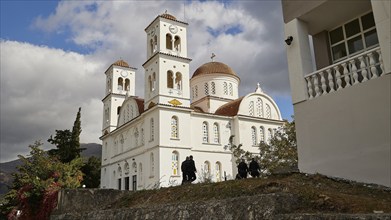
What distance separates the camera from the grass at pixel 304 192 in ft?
16.0

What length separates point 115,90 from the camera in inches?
1969

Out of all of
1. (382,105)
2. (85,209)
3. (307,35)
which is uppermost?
(307,35)

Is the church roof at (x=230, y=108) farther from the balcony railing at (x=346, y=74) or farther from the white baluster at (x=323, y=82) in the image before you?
the white baluster at (x=323, y=82)

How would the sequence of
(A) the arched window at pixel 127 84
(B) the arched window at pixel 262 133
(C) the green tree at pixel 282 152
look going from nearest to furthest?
1. (C) the green tree at pixel 282 152
2. (B) the arched window at pixel 262 133
3. (A) the arched window at pixel 127 84

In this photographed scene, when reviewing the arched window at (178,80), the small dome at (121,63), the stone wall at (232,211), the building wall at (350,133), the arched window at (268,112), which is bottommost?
the stone wall at (232,211)

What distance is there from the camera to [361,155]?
8.01m

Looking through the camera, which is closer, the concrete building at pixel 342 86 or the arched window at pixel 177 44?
the concrete building at pixel 342 86

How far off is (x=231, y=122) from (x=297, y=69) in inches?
1225

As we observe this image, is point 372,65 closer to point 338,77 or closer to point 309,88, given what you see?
point 338,77

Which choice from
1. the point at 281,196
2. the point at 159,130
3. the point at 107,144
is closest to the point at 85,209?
the point at 281,196

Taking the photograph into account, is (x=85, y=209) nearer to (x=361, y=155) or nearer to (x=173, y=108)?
(x=361, y=155)

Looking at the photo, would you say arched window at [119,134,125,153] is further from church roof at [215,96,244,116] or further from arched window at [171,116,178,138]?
church roof at [215,96,244,116]

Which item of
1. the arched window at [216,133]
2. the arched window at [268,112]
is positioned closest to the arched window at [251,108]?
the arched window at [268,112]

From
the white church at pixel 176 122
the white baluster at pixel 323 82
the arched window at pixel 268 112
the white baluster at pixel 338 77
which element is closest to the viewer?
the white baluster at pixel 338 77
